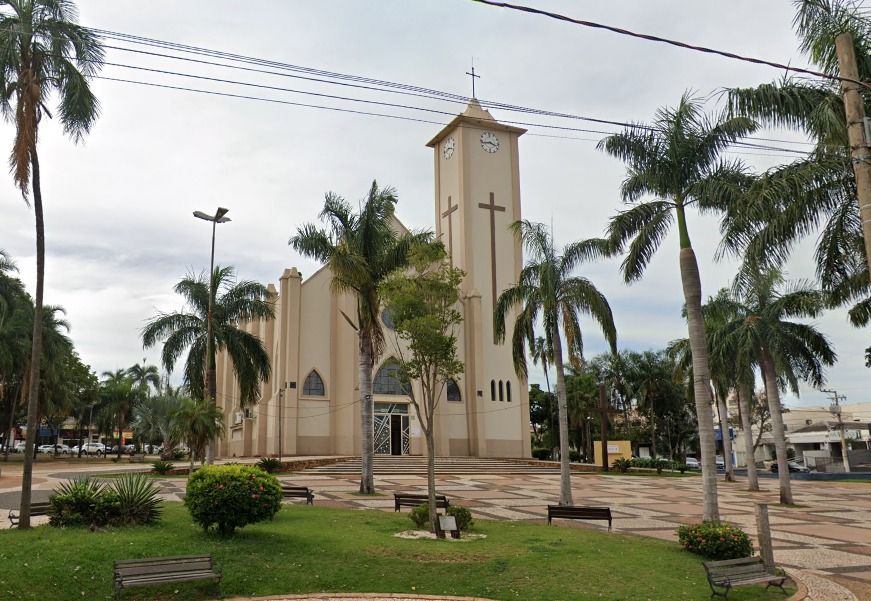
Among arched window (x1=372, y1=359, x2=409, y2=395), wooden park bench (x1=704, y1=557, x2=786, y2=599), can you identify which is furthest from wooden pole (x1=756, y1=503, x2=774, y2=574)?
arched window (x1=372, y1=359, x2=409, y2=395)

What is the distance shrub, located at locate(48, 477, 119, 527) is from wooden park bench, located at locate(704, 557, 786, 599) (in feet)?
31.3

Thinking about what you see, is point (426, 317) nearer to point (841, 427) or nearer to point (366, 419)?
point (366, 419)

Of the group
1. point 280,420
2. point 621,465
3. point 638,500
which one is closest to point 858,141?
point 638,500

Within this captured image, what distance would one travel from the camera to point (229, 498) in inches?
459

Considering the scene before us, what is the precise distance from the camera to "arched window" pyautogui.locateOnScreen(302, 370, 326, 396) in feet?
134

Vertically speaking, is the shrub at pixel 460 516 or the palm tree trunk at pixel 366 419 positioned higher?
the palm tree trunk at pixel 366 419

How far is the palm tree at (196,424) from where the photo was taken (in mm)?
27234

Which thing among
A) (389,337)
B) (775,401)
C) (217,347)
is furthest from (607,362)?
(217,347)

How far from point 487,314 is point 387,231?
2152 centimetres

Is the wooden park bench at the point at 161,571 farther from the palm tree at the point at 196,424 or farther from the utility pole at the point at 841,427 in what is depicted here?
the utility pole at the point at 841,427

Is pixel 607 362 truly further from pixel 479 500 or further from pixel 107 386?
pixel 107 386

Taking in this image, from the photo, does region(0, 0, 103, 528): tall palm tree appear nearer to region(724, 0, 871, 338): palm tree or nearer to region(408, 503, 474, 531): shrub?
region(408, 503, 474, 531): shrub

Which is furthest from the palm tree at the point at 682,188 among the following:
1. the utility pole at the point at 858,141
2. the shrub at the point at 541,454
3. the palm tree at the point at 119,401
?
the palm tree at the point at 119,401

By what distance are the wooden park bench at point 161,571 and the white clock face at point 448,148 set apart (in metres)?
39.6
